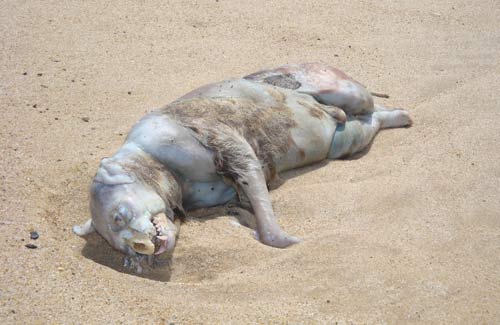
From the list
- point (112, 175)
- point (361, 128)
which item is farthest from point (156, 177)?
point (361, 128)

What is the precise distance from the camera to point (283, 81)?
6496mm

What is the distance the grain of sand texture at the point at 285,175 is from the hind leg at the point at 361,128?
15cm

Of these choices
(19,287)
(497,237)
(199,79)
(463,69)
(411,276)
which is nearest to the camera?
(19,287)

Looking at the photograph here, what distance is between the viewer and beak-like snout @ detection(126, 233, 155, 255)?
4512mm

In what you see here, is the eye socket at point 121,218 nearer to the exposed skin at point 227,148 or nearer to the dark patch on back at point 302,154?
the exposed skin at point 227,148

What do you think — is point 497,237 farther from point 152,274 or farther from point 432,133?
point 152,274

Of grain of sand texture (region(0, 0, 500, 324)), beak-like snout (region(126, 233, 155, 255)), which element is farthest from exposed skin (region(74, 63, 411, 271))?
grain of sand texture (region(0, 0, 500, 324))

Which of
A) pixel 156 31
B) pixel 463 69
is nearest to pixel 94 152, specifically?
pixel 156 31

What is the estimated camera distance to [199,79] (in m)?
7.35

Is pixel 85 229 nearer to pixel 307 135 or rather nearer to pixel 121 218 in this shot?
pixel 121 218

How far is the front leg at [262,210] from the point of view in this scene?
4957 mm

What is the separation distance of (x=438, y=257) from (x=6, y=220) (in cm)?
281

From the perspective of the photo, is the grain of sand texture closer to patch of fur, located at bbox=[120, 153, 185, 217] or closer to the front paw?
the front paw

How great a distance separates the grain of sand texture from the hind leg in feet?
0.50
